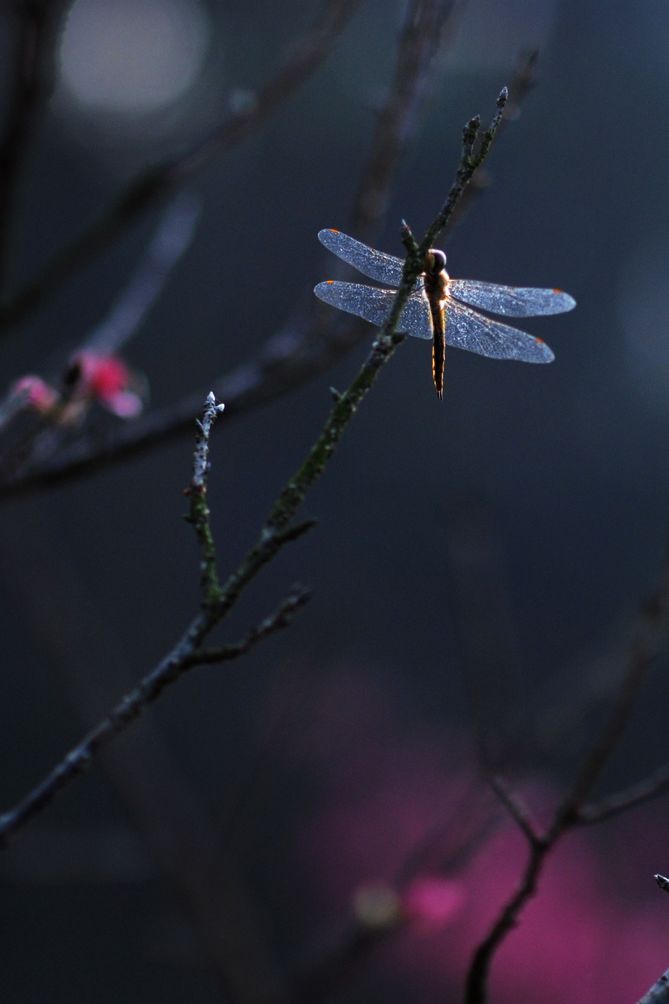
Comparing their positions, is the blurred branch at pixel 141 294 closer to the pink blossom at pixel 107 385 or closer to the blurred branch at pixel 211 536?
the pink blossom at pixel 107 385

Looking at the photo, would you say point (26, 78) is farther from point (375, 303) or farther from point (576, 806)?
point (576, 806)

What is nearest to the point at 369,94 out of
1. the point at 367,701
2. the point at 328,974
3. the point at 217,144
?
the point at 217,144

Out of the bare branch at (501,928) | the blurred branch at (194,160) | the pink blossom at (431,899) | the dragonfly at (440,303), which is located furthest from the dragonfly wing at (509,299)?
the pink blossom at (431,899)

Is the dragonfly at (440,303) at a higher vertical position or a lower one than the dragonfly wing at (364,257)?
lower

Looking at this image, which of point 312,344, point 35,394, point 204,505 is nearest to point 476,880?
point 312,344

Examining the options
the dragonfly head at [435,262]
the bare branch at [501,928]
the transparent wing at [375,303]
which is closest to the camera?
the bare branch at [501,928]

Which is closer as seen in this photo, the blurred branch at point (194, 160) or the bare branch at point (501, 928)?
the bare branch at point (501, 928)
